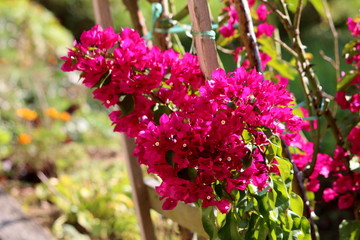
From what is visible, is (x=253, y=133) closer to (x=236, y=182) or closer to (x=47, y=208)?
(x=236, y=182)

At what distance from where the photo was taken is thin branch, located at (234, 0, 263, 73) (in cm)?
122

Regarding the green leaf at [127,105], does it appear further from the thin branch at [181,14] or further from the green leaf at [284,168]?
the thin branch at [181,14]

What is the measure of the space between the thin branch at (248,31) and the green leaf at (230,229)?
36 cm

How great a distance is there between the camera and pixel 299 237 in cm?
102

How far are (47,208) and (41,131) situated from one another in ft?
2.05

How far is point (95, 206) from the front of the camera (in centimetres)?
302

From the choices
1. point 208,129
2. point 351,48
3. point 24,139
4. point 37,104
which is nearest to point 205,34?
point 208,129

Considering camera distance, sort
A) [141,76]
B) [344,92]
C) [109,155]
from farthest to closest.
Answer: [109,155] < [344,92] < [141,76]

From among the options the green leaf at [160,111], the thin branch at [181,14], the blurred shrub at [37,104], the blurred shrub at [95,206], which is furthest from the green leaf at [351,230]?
the blurred shrub at [37,104]

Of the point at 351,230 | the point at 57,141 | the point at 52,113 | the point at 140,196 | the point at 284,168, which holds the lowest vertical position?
the point at 351,230

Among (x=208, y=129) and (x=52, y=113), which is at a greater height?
(x=52, y=113)

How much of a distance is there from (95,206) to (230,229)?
2092 mm

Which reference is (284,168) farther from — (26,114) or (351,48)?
(26,114)

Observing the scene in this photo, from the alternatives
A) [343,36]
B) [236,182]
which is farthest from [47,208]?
[343,36]
